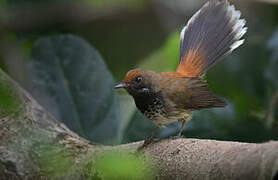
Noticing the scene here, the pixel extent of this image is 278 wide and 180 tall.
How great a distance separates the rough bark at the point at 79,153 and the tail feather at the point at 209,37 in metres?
0.97

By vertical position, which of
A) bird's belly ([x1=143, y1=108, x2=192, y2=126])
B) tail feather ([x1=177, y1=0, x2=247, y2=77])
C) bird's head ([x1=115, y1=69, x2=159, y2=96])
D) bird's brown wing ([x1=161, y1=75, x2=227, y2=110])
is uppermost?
tail feather ([x1=177, y1=0, x2=247, y2=77])

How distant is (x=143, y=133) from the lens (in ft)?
10.7

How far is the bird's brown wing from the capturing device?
3143 mm

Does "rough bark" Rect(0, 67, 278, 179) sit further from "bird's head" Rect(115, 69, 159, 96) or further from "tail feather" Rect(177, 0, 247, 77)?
"tail feather" Rect(177, 0, 247, 77)

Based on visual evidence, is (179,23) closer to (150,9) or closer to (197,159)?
(150,9)

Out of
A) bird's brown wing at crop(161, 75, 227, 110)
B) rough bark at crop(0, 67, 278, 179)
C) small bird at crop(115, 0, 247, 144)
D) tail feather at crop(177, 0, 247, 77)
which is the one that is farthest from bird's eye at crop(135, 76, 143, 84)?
rough bark at crop(0, 67, 278, 179)

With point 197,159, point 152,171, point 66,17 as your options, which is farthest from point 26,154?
point 66,17

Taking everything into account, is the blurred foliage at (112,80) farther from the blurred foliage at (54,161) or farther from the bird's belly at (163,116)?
the blurred foliage at (54,161)

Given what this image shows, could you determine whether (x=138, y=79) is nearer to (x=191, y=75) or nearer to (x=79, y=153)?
(x=191, y=75)

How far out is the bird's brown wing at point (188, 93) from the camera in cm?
314

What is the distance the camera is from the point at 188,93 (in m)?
3.22

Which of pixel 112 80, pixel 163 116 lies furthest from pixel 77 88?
pixel 163 116

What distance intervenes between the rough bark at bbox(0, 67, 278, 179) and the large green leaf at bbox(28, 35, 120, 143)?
0.56 metres

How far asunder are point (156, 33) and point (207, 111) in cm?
297
